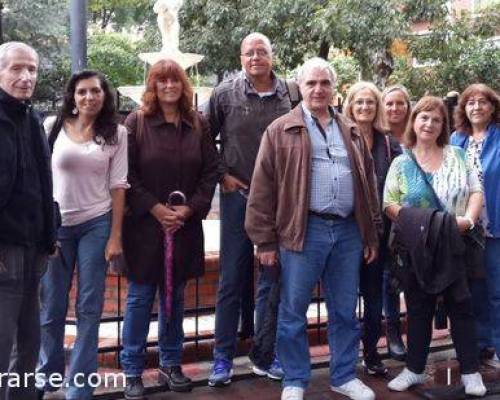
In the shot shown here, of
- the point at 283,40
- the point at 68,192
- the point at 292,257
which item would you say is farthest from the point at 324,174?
the point at 283,40

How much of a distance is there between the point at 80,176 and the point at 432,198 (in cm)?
207

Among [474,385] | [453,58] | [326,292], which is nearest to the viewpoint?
[326,292]

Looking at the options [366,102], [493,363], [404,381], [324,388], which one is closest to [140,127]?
[366,102]

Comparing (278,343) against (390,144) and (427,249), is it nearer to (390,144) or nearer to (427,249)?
(427,249)

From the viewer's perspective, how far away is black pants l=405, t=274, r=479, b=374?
13.4 ft

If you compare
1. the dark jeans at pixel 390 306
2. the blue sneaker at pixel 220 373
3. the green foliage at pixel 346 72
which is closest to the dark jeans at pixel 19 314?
the blue sneaker at pixel 220 373

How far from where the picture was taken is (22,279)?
10.4 ft

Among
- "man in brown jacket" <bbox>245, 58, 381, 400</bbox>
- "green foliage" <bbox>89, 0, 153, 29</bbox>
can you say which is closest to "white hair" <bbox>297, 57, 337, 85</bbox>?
"man in brown jacket" <bbox>245, 58, 381, 400</bbox>

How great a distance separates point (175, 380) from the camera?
13.4ft

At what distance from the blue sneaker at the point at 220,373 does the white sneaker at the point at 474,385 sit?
1458 mm

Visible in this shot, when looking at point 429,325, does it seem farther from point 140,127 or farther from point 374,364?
point 140,127

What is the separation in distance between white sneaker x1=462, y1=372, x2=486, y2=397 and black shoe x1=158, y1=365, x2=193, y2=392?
169 cm

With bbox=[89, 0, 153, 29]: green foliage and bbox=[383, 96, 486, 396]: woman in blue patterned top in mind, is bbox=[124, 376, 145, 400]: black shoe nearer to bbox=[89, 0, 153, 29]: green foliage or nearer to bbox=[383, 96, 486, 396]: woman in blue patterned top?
bbox=[383, 96, 486, 396]: woman in blue patterned top

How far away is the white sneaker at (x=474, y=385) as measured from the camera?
13.4 feet
